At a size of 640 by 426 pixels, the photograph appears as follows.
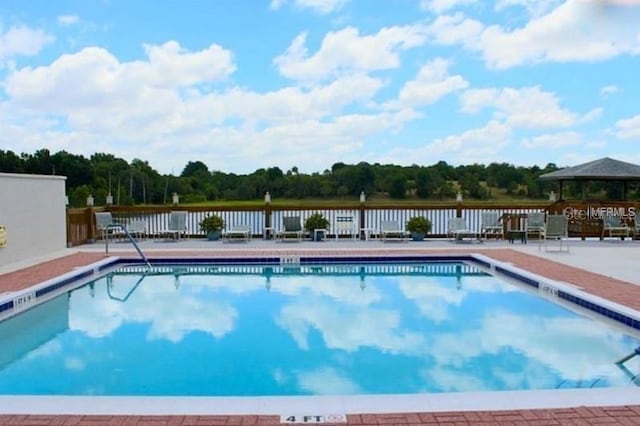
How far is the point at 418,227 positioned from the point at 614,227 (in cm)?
444

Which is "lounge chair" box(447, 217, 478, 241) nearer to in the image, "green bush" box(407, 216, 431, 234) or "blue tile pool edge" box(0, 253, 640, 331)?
"green bush" box(407, 216, 431, 234)

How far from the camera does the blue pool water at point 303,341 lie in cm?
477

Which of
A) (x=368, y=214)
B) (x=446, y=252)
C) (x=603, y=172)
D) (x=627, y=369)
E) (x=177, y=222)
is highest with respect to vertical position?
(x=603, y=172)

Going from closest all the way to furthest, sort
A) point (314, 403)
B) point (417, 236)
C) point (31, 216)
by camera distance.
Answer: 1. point (314, 403)
2. point (31, 216)
3. point (417, 236)

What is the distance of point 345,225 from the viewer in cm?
1390

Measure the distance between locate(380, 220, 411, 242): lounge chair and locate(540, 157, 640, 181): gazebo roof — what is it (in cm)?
386

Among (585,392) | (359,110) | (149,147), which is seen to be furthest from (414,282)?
(149,147)

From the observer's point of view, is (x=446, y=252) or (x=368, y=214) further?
(x=368, y=214)

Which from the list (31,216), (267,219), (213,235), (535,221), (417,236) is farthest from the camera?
(267,219)

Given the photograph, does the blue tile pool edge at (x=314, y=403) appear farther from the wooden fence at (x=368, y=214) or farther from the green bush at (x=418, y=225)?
the wooden fence at (x=368, y=214)

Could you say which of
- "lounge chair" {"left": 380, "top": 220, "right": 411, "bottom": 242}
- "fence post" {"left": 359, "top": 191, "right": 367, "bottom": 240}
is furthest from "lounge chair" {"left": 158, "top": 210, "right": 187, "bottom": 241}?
"lounge chair" {"left": 380, "top": 220, "right": 411, "bottom": 242}

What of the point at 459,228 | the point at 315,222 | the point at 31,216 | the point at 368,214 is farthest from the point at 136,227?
the point at 459,228

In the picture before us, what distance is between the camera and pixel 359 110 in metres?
20.9

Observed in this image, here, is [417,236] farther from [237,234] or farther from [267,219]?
[237,234]
